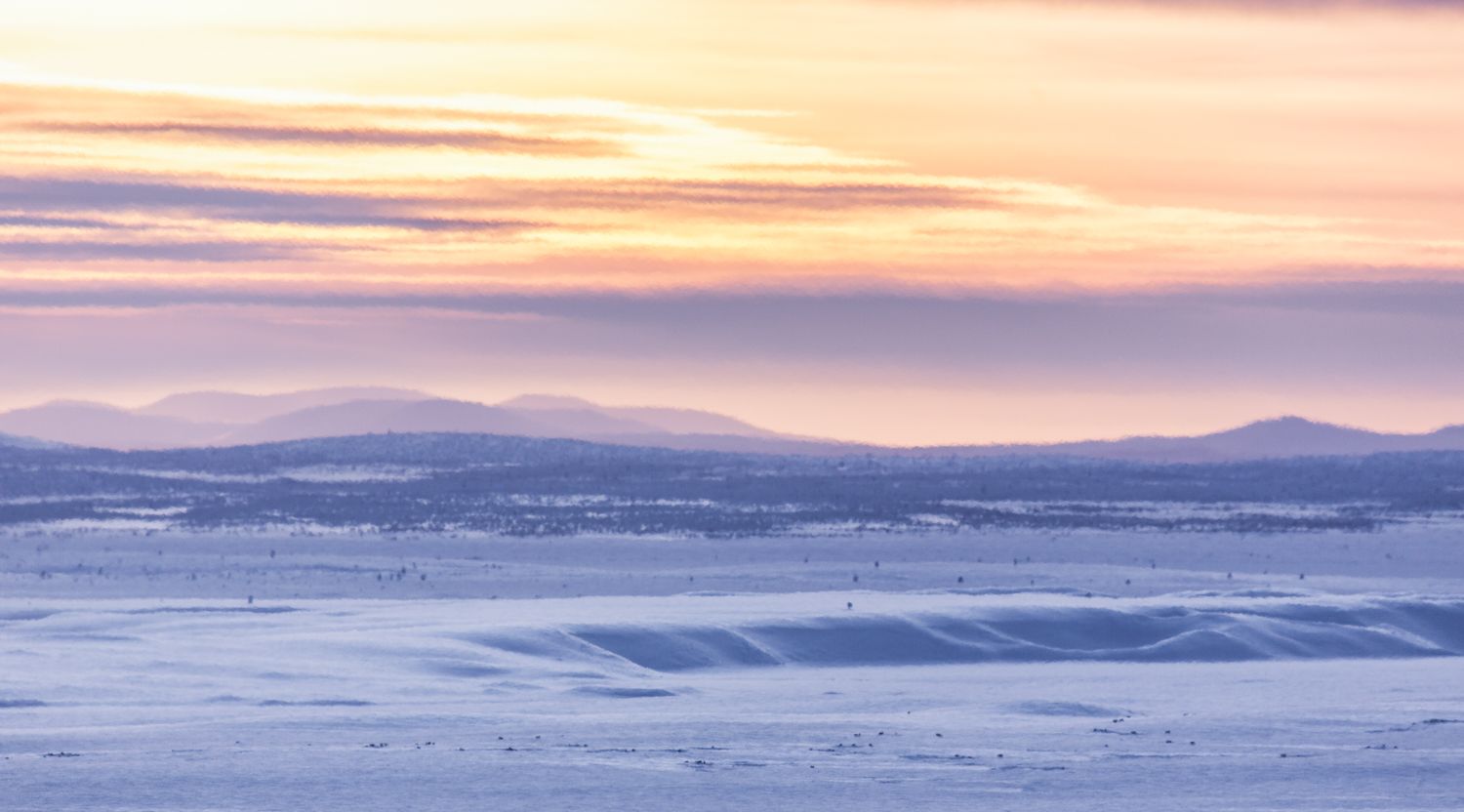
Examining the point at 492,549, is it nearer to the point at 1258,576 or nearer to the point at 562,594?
the point at 562,594

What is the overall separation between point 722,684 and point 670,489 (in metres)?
28.8

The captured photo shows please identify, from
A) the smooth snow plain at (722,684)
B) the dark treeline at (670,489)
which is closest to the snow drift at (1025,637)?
the smooth snow plain at (722,684)

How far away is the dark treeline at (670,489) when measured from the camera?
125ft

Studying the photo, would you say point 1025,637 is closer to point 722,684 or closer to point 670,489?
point 722,684

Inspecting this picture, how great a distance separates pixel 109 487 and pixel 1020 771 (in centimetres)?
3773

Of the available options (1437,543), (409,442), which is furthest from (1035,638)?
(409,442)

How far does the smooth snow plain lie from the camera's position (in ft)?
36.9

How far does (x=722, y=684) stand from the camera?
1698cm

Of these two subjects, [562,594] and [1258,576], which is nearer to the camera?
[562,594]

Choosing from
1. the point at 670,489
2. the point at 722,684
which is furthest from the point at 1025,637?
the point at 670,489

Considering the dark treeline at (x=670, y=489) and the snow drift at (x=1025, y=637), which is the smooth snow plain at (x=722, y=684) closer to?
the snow drift at (x=1025, y=637)

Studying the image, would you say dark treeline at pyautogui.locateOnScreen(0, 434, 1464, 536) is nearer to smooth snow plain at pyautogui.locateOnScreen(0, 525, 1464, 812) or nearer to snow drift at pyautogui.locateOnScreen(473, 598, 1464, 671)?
smooth snow plain at pyautogui.locateOnScreen(0, 525, 1464, 812)

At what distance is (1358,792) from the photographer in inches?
440

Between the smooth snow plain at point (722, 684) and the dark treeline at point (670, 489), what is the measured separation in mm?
8000
